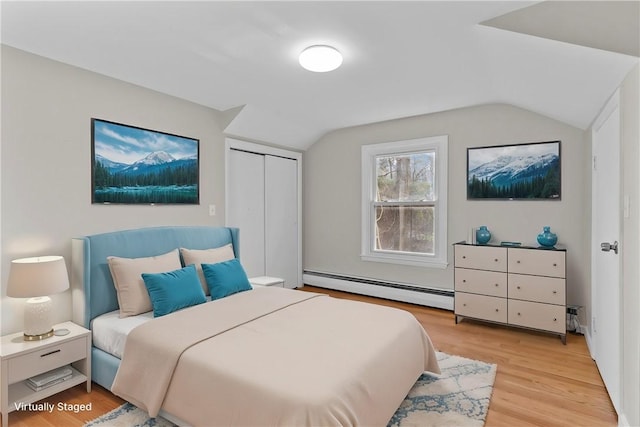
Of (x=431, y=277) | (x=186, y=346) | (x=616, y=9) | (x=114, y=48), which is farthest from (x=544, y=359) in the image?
(x=114, y=48)

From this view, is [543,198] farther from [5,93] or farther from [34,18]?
[5,93]

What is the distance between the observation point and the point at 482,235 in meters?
3.70

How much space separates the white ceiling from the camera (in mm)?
1942

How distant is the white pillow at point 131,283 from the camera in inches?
99.5

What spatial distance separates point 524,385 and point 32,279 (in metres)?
3.45

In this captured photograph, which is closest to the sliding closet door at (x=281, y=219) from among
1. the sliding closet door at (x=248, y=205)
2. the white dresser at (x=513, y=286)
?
the sliding closet door at (x=248, y=205)

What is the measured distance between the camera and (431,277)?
426 cm

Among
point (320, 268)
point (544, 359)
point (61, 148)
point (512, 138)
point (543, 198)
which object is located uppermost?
point (512, 138)

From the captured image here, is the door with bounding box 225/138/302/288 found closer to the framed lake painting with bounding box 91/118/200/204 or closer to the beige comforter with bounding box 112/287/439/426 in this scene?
the framed lake painting with bounding box 91/118/200/204

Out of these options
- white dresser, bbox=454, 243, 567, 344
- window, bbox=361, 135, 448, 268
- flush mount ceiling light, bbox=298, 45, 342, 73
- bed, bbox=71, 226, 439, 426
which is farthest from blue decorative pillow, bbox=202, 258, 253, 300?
white dresser, bbox=454, 243, 567, 344

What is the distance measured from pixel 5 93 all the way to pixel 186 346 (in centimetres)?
220

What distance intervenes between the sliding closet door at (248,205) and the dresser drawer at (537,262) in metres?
3.00

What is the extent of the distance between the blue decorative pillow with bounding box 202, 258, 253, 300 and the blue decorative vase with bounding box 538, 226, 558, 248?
9.65ft

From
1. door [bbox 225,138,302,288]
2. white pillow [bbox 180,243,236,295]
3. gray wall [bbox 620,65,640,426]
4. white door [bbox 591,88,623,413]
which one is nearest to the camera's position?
gray wall [bbox 620,65,640,426]
